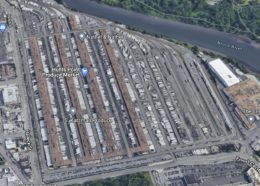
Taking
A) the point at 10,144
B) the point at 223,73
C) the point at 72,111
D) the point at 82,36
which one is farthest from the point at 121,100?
the point at 10,144

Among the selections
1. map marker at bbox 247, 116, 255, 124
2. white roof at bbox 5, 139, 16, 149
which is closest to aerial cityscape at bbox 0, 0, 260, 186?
map marker at bbox 247, 116, 255, 124

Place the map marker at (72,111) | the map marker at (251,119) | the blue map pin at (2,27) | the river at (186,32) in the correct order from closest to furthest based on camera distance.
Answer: the map marker at (72,111), the map marker at (251,119), the blue map pin at (2,27), the river at (186,32)

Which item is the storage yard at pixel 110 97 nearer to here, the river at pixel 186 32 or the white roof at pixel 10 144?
the white roof at pixel 10 144

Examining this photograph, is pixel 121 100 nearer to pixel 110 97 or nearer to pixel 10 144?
pixel 110 97

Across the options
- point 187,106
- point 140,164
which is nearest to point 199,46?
point 187,106

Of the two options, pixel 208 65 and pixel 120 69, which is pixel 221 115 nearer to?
pixel 208 65

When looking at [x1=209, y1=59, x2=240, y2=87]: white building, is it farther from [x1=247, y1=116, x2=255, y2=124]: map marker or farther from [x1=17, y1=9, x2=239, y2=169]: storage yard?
[x1=247, y1=116, x2=255, y2=124]: map marker

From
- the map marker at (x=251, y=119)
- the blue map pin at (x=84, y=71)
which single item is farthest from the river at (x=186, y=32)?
the blue map pin at (x=84, y=71)
